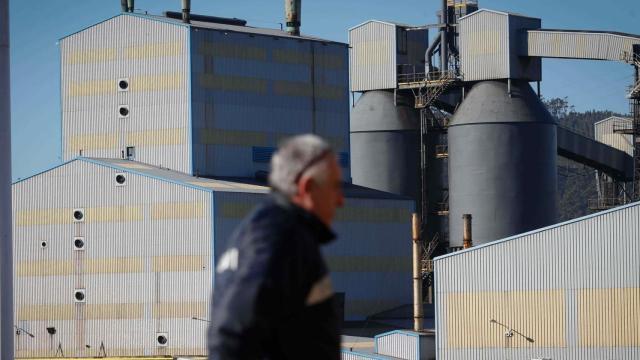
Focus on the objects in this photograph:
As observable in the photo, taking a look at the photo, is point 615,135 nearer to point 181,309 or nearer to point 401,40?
point 401,40

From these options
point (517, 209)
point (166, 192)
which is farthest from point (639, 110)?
point (166, 192)

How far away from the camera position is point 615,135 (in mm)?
89000

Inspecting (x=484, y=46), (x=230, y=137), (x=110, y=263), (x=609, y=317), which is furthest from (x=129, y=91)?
(x=609, y=317)

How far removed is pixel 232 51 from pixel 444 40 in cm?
1747

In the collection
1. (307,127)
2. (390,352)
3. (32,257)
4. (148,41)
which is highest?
(148,41)

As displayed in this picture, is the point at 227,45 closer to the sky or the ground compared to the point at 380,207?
closer to the sky

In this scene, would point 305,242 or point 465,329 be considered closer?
point 305,242

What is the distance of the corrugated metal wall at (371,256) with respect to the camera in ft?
204

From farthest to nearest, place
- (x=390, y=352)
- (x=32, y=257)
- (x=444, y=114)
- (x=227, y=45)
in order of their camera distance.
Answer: (x=444, y=114) → (x=227, y=45) → (x=32, y=257) → (x=390, y=352)

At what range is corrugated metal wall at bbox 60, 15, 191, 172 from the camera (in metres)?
66.0

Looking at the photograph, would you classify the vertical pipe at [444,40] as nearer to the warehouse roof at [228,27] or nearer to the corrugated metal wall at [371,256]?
the warehouse roof at [228,27]

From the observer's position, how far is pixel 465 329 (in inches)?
2030

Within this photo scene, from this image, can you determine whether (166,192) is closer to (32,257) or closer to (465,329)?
(32,257)

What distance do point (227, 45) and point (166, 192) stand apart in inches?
423
